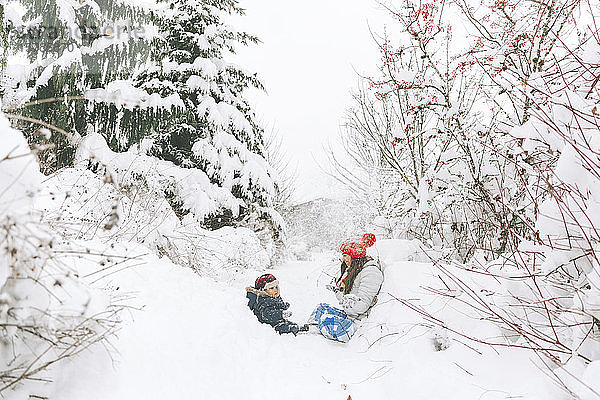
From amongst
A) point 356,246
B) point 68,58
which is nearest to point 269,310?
point 356,246

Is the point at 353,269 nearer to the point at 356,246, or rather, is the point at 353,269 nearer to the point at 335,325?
the point at 356,246

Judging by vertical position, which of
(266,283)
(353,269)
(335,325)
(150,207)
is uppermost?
(150,207)

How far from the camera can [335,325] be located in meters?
3.93

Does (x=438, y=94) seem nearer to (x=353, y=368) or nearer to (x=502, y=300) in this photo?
(x=502, y=300)

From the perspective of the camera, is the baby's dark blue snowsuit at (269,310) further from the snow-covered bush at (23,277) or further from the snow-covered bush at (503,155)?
the snow-covered bush at (23,277)

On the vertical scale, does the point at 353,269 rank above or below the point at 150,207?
below

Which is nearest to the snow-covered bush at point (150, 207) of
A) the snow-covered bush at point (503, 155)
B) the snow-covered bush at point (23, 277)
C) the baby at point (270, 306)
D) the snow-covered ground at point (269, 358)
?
the snow-covered ground at point (269, 358)

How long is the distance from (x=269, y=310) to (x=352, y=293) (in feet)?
3.18

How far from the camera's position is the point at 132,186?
7.06m

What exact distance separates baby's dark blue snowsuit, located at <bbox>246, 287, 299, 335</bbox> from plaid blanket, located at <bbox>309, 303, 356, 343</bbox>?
33 cm

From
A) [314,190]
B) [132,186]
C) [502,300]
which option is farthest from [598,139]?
[314,190]

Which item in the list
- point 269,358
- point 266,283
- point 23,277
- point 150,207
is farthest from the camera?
point 150,207

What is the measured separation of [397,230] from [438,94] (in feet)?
7.92

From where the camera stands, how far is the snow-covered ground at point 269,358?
2264mm
